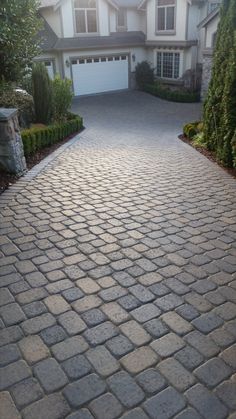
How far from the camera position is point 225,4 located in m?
9.76

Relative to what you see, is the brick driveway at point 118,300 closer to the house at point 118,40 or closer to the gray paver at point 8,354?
the gray paver at point 8,354

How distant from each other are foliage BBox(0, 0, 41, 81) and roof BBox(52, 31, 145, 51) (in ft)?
32.4

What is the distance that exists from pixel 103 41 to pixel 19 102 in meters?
15.3

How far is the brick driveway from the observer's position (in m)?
2.97

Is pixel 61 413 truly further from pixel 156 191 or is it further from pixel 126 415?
pixel 156 191

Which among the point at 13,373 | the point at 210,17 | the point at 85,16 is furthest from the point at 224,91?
the point at 85,16

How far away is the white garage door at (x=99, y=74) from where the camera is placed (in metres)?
24.3

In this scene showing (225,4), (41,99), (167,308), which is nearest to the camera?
(167,308)

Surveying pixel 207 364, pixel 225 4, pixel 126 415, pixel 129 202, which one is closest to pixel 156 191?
pixel 129 202

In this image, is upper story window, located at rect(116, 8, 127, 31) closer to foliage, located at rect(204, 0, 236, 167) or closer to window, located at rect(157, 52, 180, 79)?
window, located at rect(157, 52, 180, 79)

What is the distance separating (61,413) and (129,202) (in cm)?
472

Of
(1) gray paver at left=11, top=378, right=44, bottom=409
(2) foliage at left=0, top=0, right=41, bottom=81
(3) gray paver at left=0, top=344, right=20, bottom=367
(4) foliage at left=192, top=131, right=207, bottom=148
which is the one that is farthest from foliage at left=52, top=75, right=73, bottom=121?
(1) gray paver at left=11, top=378, right=44, bottom=409

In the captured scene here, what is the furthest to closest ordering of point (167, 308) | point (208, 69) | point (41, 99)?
point (208, 69) < point (41, 99) < point (167, 308)

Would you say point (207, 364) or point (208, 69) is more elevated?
point (208, 69)
